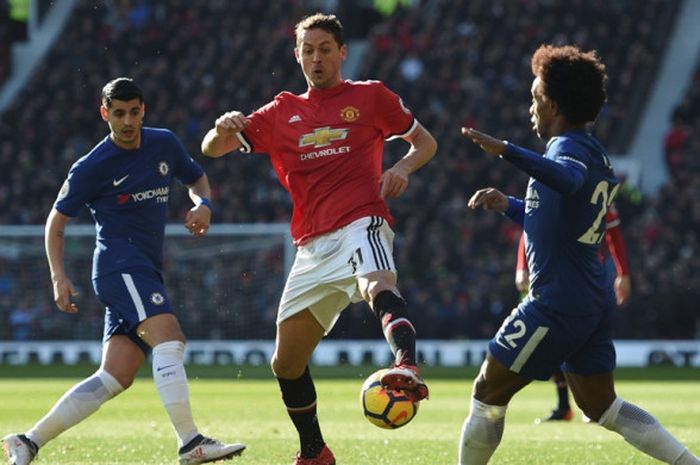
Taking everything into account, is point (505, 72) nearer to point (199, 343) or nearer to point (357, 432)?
point (199, 343)

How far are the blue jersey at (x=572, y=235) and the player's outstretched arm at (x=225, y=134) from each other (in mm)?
1919

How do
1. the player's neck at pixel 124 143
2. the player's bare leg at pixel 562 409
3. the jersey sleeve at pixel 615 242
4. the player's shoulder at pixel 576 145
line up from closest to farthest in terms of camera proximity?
the player's shoulder at pixel 576 145 → the player's neck at pixel 124 143 → the jersey sleeve at pixel 615 242 → the player's bare leg at pixel 562 409

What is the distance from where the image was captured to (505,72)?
30984 mm

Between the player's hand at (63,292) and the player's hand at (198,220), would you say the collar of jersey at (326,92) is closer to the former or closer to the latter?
the player's hand at (198,220)

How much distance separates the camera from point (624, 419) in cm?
707

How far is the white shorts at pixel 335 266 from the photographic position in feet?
25.6

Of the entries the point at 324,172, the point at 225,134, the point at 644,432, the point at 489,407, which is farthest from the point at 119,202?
the point at 644,432

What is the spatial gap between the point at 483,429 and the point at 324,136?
2.02m

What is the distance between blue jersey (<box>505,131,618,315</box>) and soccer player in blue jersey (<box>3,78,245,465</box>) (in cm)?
219

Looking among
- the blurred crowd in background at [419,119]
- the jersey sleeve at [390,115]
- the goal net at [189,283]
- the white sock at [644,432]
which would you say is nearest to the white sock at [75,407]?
the jersey sleeve at [390,115]

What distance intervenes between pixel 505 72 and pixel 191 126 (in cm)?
654

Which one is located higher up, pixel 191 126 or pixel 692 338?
pixel 191 126

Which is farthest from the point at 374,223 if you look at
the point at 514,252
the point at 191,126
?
the point at 191,126

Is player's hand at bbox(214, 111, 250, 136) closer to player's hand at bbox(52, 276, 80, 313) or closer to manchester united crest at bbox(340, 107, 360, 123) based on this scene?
manchester united crest at bbox(340, 107, 360, 123)
